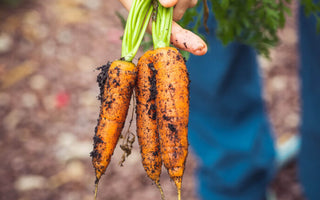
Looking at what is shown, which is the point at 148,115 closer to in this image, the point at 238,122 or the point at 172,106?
the point at 172,106

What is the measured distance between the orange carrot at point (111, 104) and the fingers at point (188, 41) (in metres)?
0.21

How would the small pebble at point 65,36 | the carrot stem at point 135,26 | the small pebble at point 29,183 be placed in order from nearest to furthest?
the carrot stem at point 135,26
the small pebble at point 29,183
the small pebble at point 65,36

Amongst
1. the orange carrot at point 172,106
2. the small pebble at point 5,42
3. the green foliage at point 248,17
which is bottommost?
the orange carrot at point 172,106

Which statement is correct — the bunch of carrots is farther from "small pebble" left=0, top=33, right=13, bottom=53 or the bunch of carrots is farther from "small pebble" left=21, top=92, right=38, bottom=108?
"small pebble" left=0, top=33, right=13, bottom=53

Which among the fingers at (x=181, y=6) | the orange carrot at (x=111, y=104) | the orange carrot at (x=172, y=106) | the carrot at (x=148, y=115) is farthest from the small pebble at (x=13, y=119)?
the fingers at (x=181, y=6)

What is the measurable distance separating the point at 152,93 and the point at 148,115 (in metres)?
0.10

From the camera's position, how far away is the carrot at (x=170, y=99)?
126 centimetres

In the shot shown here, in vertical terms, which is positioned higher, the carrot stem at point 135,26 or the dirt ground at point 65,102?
the dirt ground at point 65,102

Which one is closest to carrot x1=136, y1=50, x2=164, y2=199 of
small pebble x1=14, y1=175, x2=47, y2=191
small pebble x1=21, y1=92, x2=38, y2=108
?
small pebble x1=14, y1=175, x2=47, y2=191

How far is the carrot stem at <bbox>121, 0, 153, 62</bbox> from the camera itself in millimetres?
1245

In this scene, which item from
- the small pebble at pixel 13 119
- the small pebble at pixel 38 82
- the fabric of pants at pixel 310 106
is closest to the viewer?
the fabric of pants at pixel 310 106

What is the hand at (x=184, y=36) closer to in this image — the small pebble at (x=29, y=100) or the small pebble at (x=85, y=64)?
the small pebble at (x=29, y=100)

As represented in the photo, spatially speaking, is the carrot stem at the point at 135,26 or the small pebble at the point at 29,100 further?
the small pebble at the point at 29,100

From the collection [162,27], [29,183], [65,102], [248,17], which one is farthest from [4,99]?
[248,17]
